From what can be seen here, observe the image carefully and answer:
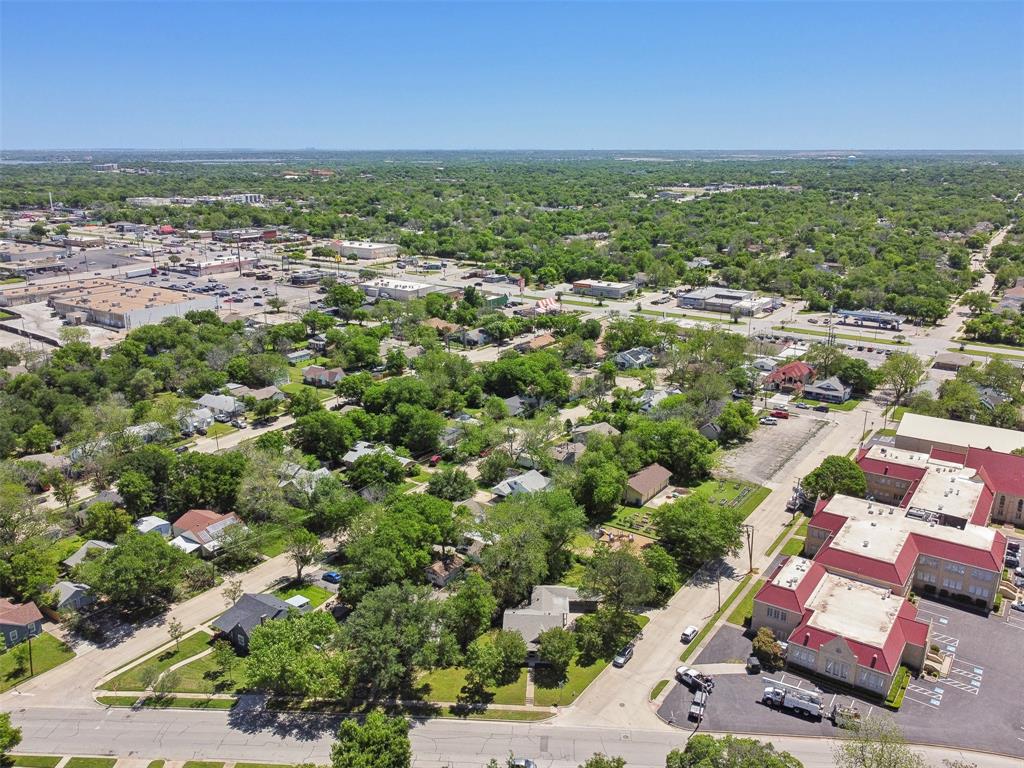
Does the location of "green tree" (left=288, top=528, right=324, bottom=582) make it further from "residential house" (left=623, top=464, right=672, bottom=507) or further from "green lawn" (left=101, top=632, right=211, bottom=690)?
"residential house" (left=623, top=464, right=672, bottom=507)

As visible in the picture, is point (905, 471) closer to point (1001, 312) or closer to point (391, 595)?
point (391, 595)

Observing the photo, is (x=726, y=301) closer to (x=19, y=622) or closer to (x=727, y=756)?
(x=727, y=756)

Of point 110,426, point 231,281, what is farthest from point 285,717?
point 231,281

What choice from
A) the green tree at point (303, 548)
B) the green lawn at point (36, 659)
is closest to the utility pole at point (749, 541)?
the green tree at point (303, 548)

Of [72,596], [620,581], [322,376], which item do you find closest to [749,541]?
[620,581]

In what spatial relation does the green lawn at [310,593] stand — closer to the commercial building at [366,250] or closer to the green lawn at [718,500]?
the green lawn at [718,500]

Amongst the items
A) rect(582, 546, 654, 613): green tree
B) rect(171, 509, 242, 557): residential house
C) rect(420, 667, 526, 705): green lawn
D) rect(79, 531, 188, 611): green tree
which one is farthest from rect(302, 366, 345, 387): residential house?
rect(420, 667, 526, 705): green lawn
